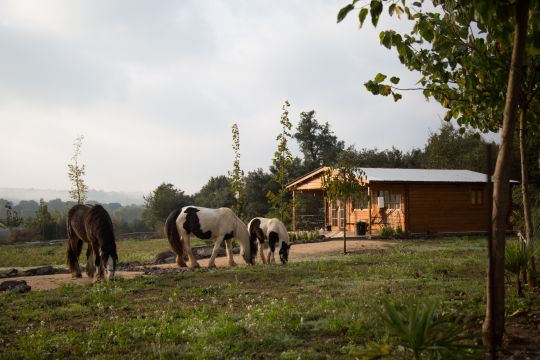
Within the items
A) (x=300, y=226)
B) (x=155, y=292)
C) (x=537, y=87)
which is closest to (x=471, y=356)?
(x=537, y=87)

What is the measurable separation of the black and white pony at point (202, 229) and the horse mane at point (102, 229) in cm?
301

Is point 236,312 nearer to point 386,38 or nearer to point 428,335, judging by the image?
point 428,335

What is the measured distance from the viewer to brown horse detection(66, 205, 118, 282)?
42.3 ft

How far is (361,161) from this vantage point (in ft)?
180

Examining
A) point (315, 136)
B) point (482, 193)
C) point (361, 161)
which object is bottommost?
point (482, 193)

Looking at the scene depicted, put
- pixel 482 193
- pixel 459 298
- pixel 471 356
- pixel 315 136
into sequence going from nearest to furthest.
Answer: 1. pixel 471 356
2. pixel 459 298
3. pixel 482 193
4. pixel 315 136

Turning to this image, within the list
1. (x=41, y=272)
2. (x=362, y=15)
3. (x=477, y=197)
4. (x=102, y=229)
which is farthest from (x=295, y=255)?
(x=477, y=197)

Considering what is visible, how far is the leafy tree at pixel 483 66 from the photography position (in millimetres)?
5020

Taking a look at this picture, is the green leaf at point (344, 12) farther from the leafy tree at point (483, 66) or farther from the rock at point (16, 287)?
the rock at point (16, 287)

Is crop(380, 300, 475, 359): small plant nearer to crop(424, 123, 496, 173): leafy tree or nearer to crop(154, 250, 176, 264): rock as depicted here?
crop(154, 250, 176, 264): rock

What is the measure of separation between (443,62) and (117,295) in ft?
25.5

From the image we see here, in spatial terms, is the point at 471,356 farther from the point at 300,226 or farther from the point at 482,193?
the point at 300,226

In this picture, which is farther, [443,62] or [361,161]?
[361,161]

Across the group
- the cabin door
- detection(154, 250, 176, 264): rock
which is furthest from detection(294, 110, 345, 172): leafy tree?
detection(154, 250, 176, 264): rock
